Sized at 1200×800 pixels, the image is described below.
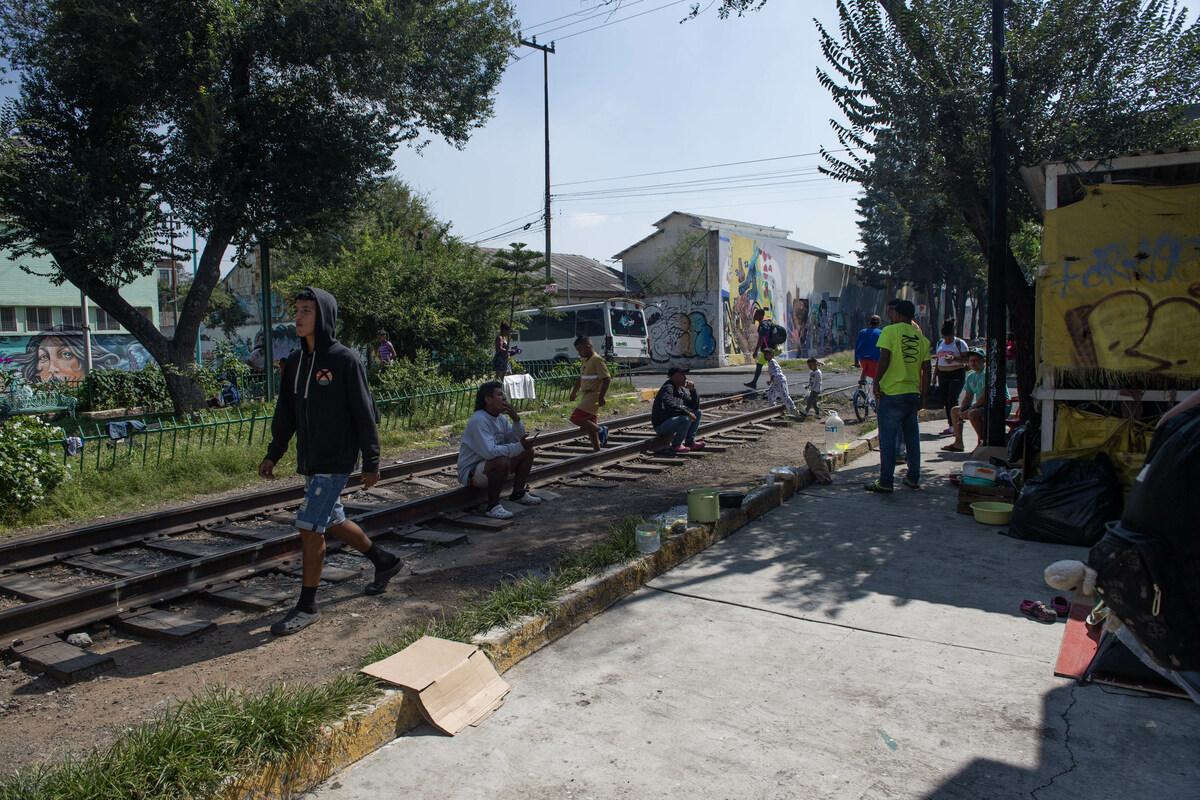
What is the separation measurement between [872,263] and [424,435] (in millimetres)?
39474

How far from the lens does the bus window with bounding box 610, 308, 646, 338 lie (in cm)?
2403

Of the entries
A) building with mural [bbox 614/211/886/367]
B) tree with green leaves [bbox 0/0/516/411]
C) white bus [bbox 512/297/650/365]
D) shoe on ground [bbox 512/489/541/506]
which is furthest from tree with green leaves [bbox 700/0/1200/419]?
building with mural [bbox 614/211/886/367]

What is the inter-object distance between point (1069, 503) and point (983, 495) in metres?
0.85

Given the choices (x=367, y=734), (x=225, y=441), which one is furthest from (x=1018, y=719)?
(x=225, y=441)

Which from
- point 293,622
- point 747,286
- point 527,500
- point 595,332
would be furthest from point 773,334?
point 747,286

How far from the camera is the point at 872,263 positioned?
4528cm

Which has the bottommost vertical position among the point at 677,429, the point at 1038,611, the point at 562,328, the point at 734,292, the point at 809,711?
the point at 809,711

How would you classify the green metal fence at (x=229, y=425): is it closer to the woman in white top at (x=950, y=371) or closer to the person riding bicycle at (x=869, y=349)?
the person riding bicycle at (x=869, y=349)

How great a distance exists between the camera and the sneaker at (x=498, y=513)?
6782 mm

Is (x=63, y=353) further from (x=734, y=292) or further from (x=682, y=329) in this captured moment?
(x=734, y=292)

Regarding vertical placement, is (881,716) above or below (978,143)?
below

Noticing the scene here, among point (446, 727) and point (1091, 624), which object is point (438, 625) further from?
point (1091, 624)

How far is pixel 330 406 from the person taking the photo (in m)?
4.36

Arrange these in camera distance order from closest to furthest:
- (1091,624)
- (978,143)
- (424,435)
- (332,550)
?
(1091,624) < (332,550) < (978,143) < (424,435)
